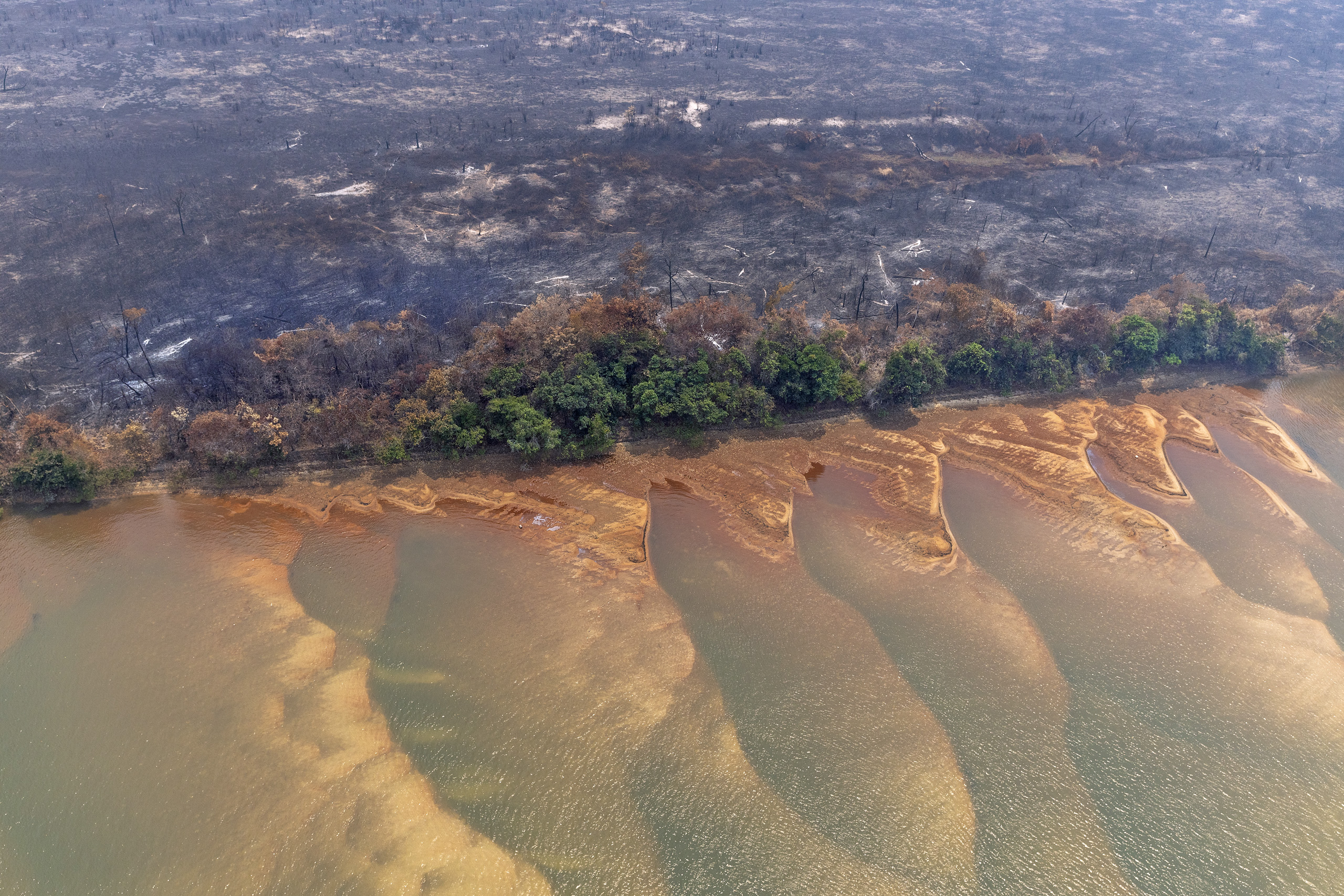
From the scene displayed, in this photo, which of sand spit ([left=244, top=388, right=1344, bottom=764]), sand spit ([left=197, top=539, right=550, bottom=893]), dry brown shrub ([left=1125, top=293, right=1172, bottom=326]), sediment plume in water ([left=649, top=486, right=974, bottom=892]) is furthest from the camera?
dry brown shrub ([left=1125, top=293, right=1172, bottom=326])

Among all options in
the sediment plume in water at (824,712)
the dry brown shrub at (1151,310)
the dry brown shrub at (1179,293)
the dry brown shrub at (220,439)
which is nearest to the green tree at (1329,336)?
the dry brown shrub at (1179,293)

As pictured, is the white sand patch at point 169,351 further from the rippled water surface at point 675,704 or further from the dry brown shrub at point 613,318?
the dry brown shrub at point 613,318

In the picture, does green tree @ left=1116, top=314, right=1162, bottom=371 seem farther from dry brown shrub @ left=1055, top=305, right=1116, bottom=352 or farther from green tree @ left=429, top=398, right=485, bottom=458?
green tree @ left=429, top=398, right=485, bottom=458

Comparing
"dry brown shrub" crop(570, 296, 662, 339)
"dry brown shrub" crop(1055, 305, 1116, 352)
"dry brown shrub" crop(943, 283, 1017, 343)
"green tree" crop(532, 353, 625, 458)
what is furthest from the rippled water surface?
"dry brown shrub" crop(943, 283, 1017, 343)

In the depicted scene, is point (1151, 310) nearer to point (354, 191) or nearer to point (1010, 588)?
point (1010, 588)

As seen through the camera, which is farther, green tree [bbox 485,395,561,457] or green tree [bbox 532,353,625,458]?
green tree [bbox 532,353,625,458]

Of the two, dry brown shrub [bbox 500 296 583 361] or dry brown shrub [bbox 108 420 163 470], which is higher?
dry brown shrub [bbox 500 296 583 361]

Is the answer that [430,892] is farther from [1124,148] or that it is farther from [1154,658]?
[1124,148]
